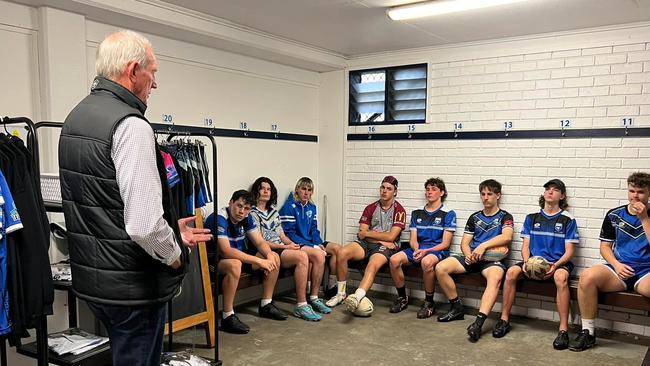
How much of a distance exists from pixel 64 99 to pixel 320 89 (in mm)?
3287

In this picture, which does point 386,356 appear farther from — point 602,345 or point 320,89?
point 320,89

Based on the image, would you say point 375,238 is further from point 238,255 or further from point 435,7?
point 435,7

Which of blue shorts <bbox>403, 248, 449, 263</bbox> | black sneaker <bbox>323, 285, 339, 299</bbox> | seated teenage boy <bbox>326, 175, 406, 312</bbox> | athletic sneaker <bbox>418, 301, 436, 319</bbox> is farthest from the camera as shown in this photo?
black sneaker <bbox>323, 285, 339, 299</bbox>

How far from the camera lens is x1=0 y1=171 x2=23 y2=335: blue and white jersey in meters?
2.34

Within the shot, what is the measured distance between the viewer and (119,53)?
5.99 feet

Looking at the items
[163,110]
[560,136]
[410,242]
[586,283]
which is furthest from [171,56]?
[586,283]

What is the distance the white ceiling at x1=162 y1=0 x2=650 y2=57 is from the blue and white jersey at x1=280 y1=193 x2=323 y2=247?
5.72 feet

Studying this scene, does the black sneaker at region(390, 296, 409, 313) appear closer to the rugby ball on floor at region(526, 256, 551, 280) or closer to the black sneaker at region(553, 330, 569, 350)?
the rugby ball on floor at region(526, 256, 551, 280)

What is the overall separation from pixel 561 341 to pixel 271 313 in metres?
2.49

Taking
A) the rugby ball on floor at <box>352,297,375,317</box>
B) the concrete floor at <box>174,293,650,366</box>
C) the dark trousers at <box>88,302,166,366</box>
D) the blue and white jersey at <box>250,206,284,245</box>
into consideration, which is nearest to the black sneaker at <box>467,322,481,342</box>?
the concrete floor at <box>174,293,650,366</box>

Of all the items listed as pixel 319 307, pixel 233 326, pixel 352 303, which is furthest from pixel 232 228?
pixel 352 303

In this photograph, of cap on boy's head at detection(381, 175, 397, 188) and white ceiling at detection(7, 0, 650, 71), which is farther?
cap on boy's head at detection(381, 175, 397, 188)

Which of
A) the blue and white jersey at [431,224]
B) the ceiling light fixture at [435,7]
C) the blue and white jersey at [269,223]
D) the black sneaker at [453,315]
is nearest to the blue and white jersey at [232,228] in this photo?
the blue and white jersey at [269,223]

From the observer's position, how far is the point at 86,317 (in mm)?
3844
